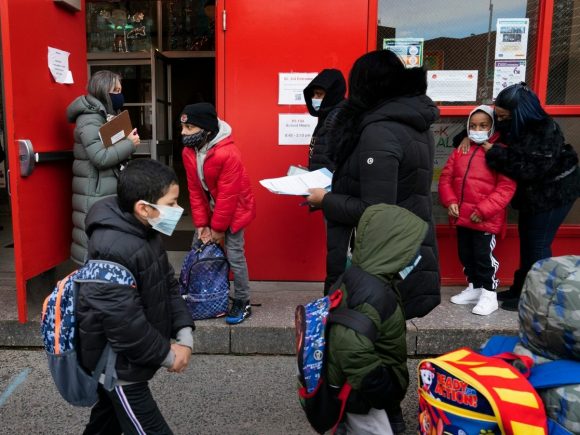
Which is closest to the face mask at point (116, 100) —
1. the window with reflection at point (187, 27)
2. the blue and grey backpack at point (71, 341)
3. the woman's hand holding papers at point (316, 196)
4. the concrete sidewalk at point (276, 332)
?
the concrete sidewalk at point (276, 332)

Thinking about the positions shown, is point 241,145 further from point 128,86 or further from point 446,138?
point 128,86

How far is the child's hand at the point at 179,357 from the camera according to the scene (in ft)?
6.85

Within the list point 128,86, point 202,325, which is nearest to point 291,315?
point 202,325

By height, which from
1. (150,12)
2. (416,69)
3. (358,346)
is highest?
(150,12)

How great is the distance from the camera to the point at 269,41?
4.48 meters

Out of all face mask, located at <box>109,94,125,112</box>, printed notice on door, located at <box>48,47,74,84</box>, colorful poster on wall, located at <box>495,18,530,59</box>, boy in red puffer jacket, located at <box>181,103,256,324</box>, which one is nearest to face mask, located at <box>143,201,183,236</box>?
boy in red puffer jacket, located at <box>181,103,256,324</box>

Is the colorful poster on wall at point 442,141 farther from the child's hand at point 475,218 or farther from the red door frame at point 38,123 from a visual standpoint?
the red door frame at point 38,123

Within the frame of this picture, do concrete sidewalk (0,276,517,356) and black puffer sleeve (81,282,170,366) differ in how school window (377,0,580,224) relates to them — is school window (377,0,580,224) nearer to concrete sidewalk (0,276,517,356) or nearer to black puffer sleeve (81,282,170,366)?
concrete sidewalk (0,276,517,356)

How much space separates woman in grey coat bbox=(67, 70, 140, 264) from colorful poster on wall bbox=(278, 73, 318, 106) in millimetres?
1248

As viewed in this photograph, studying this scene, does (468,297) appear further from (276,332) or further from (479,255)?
(276,332)

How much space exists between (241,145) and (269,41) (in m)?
0.86

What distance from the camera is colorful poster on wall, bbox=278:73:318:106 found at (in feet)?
14.8

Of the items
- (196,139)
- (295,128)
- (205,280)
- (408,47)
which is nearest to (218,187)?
(196,139)

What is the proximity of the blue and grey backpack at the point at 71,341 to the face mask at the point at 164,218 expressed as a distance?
215 millimetres
